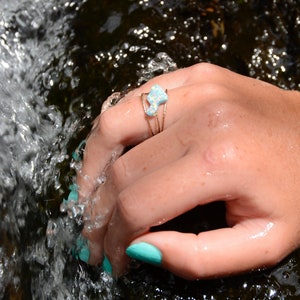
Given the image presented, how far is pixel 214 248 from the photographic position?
1.54 meters

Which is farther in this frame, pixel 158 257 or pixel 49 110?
pixel 49 110

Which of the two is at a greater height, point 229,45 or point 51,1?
point 51,1

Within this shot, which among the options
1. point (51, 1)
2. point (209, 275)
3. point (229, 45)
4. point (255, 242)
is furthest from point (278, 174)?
point (51, 1)

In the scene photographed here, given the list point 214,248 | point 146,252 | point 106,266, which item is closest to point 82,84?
point 106,266

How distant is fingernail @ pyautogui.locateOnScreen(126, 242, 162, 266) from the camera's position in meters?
1.59

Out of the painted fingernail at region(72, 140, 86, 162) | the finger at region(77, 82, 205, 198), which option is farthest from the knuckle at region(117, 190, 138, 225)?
the painted fingernail at region(72, 140, 86, 162)

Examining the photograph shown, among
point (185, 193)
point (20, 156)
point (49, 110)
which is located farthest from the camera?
point (49, 110)

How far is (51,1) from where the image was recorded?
241 centimetres

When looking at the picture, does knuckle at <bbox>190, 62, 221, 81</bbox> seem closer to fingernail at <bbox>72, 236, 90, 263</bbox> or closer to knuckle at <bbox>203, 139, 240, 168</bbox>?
knuckle at <bbox>203, 139, 240, 168</bbox>

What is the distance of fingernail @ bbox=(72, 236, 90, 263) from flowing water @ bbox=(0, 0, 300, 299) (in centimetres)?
3

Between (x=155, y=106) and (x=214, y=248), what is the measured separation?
517mm

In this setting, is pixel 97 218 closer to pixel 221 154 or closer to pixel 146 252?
pixel 146 252

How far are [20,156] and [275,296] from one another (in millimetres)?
1089

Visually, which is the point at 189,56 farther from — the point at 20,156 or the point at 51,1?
the point at 20,156
